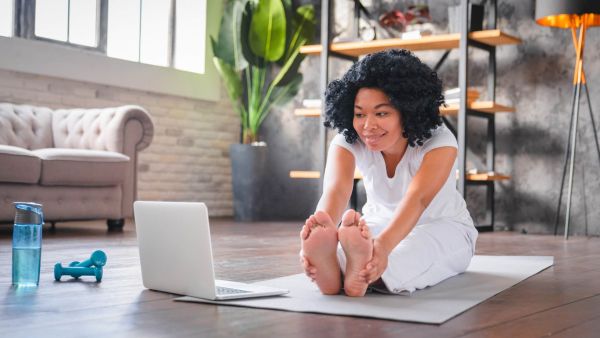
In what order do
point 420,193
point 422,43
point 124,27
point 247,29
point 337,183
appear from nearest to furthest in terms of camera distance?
point 420,193
point 337,183
point 422,43
point 124,27
point 247,29

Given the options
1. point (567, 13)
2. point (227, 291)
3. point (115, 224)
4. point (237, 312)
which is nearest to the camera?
point (237, 312)

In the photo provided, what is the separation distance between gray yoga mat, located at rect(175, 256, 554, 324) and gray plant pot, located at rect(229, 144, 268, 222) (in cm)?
354

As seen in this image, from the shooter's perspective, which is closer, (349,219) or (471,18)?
(349,219)

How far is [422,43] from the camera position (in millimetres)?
5066

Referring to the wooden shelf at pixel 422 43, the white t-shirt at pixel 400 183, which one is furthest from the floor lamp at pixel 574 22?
the white t-shirt at pixel 400 183

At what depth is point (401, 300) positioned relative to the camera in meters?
1.86

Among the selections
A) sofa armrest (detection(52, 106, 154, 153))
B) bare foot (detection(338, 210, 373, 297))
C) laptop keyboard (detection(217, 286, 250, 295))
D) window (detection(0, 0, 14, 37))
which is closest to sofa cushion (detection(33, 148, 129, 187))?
sofa armrest (detection(52, 106, 154, 153))

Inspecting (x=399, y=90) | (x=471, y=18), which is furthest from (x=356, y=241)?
(x=471, y=18)

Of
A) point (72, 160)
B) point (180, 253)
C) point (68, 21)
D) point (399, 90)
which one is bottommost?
point (180, 253)

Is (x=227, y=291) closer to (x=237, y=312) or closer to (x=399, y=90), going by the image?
(x=237, y=312)

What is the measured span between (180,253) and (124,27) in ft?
13.6

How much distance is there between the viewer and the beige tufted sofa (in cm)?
394

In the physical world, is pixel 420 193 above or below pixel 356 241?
above

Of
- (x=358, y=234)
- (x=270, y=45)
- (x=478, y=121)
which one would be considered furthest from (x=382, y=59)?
(x=270, y=45)
